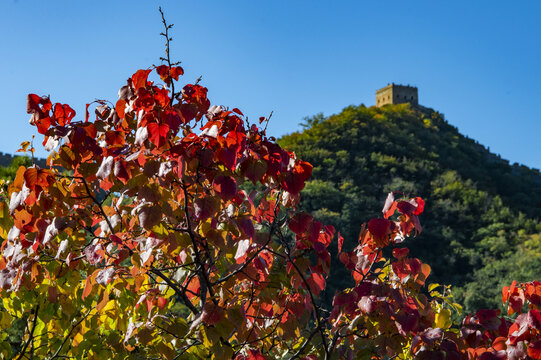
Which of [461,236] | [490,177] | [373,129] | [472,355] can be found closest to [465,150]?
[490,177]

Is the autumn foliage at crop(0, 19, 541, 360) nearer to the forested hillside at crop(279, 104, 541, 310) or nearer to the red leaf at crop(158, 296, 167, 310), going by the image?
the red leaf at crop(158, 296, 167, 310)

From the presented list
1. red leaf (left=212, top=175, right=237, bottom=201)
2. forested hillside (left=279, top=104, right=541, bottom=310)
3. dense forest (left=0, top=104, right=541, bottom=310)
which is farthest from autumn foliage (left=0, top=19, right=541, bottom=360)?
forested hillside (left=279, top=104, right=541, bottom=310)

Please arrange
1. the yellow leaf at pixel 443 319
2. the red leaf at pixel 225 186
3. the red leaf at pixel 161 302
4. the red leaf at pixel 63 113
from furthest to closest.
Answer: the yellow leaf at pixel 443 319 → the red leaf at pixel 161 302 → the red leaf at pixel 63 113 → the red leaf at pixel 225 186

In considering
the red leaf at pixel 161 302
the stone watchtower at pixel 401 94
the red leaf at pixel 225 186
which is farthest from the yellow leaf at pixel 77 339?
the stone watchtower at pixel 401 94

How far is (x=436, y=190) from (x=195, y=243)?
106 feet

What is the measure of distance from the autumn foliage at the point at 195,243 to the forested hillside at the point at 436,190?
63.7ft

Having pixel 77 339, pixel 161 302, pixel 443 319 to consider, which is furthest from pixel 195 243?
pixel 443 319

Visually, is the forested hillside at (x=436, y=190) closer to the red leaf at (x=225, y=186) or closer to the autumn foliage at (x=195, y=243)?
the autumn foliage at (x=195, y=243)

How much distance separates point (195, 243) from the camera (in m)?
1.78

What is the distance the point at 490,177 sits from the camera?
129 feet

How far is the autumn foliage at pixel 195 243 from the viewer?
1.65m

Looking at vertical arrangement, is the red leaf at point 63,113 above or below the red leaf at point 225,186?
above

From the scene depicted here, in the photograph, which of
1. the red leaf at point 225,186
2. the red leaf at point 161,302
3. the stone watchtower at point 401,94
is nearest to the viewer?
the red leaf at point 225,186

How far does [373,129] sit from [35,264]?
37.1m
